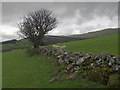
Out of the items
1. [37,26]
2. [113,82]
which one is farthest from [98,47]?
[37,26]

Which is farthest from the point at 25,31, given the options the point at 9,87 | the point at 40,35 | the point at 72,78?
the point at 72,78

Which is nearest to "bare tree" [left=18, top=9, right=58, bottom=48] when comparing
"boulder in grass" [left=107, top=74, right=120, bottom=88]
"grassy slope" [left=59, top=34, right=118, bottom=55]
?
"grassy slope" [left=59, top=34, right=118, bottom=55]

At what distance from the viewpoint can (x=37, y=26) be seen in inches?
1364

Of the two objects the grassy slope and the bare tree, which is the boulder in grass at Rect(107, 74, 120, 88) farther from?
the bare tree

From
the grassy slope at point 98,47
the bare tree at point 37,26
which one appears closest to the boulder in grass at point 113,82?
the grassy slope at point 98,47

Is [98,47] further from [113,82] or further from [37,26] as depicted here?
[37,26]

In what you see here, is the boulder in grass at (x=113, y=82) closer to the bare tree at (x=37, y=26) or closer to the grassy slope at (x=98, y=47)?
the grassy slope at (x=98, y=47)

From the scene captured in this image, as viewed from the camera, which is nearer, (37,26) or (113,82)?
(113,82)

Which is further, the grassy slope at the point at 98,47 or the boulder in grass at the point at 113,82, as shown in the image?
the grassy slope at the point at 98,47

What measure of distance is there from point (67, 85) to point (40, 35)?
26.9 metres

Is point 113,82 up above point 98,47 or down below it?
below

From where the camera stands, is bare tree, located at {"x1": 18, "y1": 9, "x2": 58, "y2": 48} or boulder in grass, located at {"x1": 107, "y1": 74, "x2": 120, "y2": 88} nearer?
boulder in grass, located at {"x1": 107, "y1": 74, "x2": 120, "y2": 88}

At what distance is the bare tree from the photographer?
34312mm

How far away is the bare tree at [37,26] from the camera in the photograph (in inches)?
1351
